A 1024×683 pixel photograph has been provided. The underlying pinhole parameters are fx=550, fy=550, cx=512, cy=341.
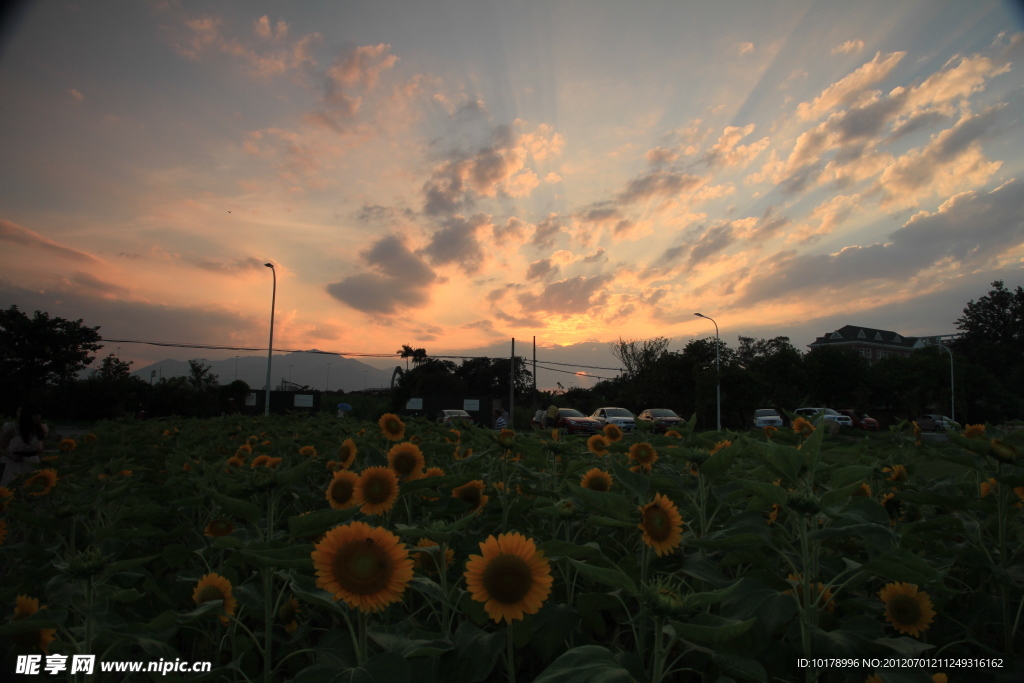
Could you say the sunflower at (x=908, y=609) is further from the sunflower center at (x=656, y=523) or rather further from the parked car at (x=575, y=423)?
the parked car at (x=575, y=423)

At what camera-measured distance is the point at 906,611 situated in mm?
1313

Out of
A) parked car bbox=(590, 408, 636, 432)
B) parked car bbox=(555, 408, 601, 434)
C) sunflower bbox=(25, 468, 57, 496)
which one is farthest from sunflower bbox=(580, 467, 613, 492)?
parked car bbox=(590, 408, 636, 432)

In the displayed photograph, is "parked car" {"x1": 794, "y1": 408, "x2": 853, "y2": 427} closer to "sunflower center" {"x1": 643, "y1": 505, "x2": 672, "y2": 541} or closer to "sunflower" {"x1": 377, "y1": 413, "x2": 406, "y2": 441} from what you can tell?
"sunflower center" {"x1": 643, "y1": 505, "x2": 672, "y2": 541}

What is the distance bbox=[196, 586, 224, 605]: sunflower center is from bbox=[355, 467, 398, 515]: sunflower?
1.38 ft

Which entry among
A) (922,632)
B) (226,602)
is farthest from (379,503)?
(922,632)

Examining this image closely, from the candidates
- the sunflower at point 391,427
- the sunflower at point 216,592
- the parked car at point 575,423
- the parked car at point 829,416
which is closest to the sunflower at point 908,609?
the parked car at point 829,416

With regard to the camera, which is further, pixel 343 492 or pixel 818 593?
pixel 343 492

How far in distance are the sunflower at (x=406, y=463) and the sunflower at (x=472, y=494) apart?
0.20 meters

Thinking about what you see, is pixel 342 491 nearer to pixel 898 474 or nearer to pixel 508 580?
pixel 508 580

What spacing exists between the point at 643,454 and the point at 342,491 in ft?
4.42

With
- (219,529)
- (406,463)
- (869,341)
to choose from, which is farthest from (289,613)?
(869,341)

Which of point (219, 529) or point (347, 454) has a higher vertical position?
point (347, 454)

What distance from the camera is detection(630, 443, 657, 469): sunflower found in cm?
247

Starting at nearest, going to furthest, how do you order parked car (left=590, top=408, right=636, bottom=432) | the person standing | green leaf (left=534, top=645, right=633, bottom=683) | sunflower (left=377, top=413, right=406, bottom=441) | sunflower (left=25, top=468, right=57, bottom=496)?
green leaf (left=534, top=645, right=633, bottom=683) < sunflower (left=377, top=413, right=406, bottom=441) < sunflower (left=25, top=468, right=57, bottom=496) < the person standing < parked car (left=590, top=408, right=636, bottom=432)
